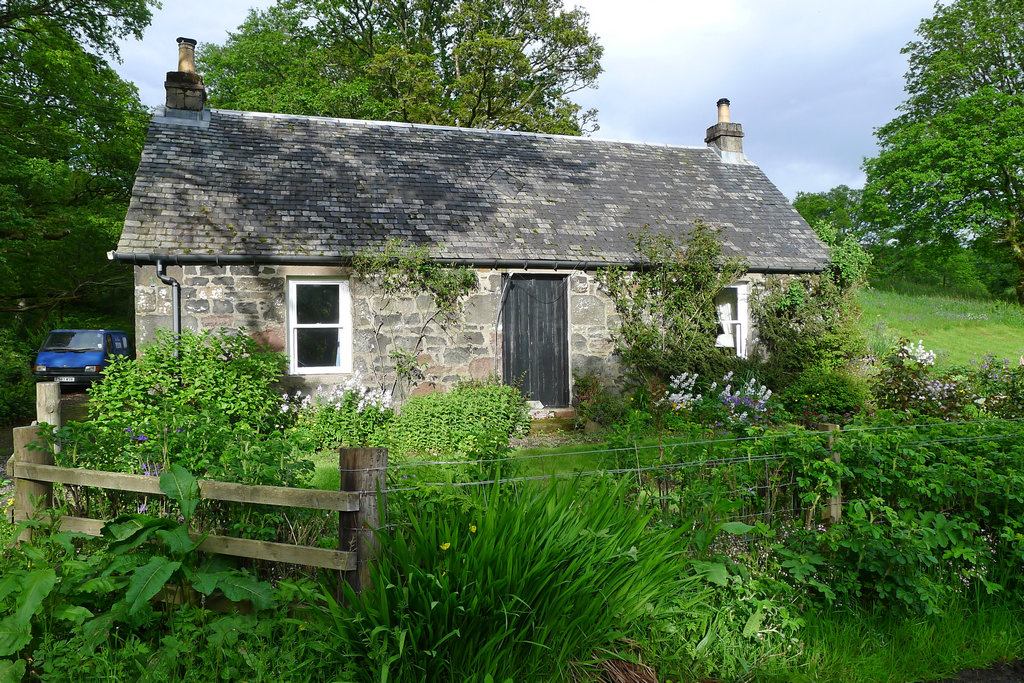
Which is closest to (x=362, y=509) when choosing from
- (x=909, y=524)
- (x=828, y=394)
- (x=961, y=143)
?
(x=909, y=524)

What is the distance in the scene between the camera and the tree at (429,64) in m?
21.4

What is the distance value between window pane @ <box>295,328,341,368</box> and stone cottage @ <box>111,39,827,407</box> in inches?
0.9

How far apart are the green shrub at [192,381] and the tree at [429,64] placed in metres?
14.4

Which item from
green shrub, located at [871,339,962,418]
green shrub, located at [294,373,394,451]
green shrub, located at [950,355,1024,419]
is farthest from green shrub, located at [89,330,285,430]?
green shrub, located at [950,355,1024,419]

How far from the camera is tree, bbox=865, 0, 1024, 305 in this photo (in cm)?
2358

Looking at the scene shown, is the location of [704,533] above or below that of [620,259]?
below

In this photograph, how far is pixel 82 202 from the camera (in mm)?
18500

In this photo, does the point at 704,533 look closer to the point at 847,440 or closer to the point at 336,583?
the point at 847,440

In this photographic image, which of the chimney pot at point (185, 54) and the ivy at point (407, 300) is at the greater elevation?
the chimney pot at point (185, 54)

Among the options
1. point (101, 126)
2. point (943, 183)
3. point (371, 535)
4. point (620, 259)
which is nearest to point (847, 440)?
point (371, 535)

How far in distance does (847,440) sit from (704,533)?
117 cm

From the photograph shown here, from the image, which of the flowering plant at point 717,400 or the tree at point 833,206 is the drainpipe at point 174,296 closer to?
the flowering plant at point 717,400

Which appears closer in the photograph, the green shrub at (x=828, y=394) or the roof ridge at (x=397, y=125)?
the green shrub at (x=828, y=394)

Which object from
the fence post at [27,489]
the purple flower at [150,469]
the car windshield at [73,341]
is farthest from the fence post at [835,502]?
the car windshield at [73,341]
